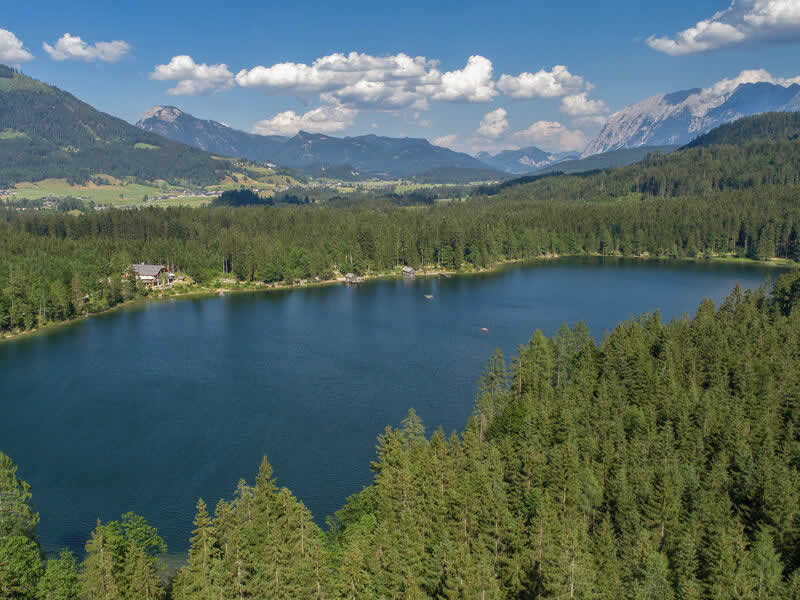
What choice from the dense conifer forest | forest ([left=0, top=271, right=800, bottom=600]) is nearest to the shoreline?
the dense conifer forest

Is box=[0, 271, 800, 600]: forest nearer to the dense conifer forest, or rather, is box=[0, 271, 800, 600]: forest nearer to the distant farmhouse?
the dense conifer forest

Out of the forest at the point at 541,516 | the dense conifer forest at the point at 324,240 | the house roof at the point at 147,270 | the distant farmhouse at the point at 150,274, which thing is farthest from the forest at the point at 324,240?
the forest at the point at 541,516

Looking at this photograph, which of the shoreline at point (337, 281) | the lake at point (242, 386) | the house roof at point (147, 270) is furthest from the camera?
the house roof at point (147, 270)

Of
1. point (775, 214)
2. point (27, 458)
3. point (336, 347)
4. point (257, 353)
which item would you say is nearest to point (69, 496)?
point (27, 458)

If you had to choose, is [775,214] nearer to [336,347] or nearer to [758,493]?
[336,347]

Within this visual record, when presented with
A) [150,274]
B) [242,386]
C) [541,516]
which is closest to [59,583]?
[541,516]

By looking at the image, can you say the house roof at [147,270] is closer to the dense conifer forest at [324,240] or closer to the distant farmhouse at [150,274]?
the distant farmhouse at [150,274]
